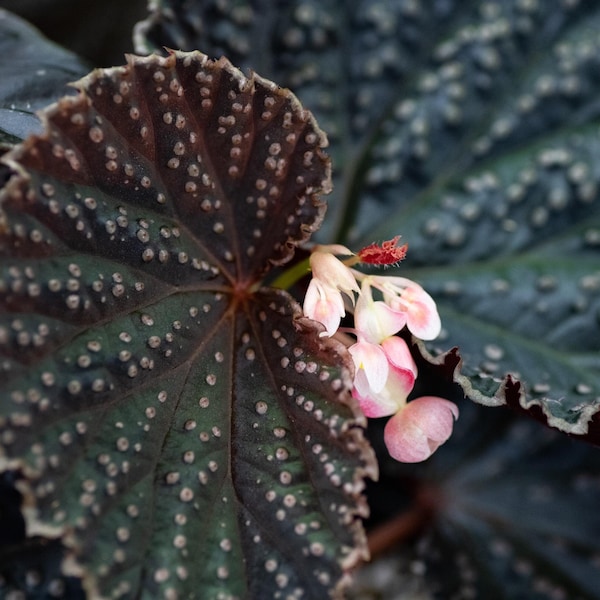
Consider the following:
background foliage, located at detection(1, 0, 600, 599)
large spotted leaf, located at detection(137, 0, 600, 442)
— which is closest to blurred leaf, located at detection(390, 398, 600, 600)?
background foliage, located at detection(1, 0, 600, 599)

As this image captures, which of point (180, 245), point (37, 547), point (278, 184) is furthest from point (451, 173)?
point (37, 547)

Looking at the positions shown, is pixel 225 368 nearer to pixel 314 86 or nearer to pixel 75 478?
pixel 75 478

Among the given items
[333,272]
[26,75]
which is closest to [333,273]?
[333,272]

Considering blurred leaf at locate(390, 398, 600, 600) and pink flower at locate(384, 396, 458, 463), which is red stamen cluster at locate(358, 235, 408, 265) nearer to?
pink flower at locate(384, 396, 458, 463)

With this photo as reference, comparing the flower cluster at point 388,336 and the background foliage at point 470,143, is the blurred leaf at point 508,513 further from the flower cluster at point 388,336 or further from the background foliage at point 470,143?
the flower cluster at point 388,336

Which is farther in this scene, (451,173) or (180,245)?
(451,173)

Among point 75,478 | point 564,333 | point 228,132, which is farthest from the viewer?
point 564,333

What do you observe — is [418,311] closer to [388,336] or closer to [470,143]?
[388,336]
